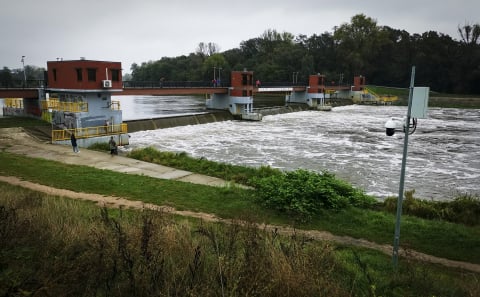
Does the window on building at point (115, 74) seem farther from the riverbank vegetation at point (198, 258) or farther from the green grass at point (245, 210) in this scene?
the riverbank vegetation at point (198, 258)

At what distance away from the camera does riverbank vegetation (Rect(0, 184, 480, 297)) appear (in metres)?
5.04

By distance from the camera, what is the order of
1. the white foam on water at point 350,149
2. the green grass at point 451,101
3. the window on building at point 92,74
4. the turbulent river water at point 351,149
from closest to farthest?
1. the turbulent river water at point 351,149
2. the white foam on water at point 350,149
3. the window on building at point 92,74
4. the green grass at point 451,101

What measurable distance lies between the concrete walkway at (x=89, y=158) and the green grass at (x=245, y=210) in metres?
2.25

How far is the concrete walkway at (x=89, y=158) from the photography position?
20.1 m

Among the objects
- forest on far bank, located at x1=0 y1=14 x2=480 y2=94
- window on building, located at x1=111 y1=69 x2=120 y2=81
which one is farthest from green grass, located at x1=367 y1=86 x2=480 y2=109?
window on building, located at x1=111 y1=69 x2=120 y2=81

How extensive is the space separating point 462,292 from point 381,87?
12391cm

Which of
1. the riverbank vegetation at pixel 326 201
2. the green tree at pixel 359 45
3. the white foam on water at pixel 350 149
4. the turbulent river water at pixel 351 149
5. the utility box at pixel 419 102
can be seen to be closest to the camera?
the utility box at pixel 419 102

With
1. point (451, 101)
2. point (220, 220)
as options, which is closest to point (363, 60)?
point (451, 101)

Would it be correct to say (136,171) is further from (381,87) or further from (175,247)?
(381,87)

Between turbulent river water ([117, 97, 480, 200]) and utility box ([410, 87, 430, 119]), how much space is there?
40.7 ft

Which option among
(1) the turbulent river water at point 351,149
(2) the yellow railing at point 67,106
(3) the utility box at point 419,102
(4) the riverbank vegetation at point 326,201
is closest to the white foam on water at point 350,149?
(1) the turbulent river water at point 351,149

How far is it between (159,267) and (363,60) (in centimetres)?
13061

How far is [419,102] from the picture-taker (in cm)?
828

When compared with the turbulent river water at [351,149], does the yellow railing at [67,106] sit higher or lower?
higher
